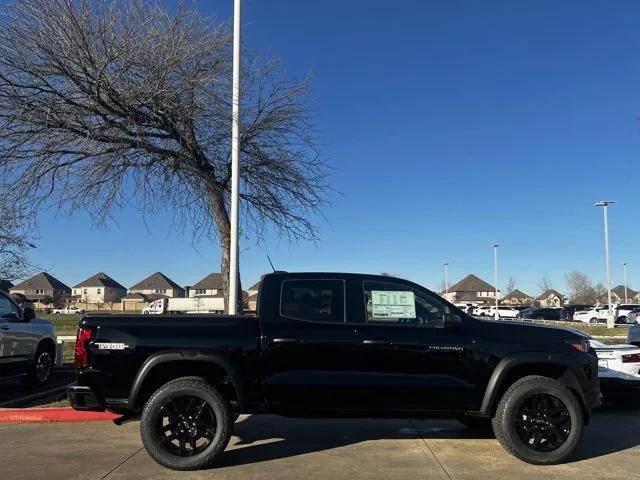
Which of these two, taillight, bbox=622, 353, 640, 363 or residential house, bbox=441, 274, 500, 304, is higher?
residential house, bbox=441, 274, 500, 304

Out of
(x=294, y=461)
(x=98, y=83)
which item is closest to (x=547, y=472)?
(x=294, y=461)

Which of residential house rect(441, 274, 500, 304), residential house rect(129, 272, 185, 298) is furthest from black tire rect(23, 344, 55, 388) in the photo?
residential house rect(441, 274, 500, 304)

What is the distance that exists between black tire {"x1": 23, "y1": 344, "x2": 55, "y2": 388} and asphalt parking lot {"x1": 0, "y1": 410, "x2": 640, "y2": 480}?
8.87ft

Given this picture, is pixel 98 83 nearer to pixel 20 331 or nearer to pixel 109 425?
pixel 20 331

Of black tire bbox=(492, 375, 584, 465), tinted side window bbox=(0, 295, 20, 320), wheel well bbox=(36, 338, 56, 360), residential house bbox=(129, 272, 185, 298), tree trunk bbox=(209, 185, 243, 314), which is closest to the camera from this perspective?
black tire bbox=(492, 375, 584, 465)

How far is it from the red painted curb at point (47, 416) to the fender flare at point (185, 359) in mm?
2768

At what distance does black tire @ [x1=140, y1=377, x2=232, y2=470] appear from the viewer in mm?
5988

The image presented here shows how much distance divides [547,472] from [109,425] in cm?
555

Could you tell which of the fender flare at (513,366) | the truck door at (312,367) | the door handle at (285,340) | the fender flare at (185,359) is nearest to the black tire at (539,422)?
the fender flare at (513,366)

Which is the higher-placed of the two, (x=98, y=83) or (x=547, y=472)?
(x=98, y=83)

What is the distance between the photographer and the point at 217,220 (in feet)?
41.3

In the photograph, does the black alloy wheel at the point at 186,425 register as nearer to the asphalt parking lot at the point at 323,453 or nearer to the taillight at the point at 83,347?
the asphalt parking lot at the point at 323,453

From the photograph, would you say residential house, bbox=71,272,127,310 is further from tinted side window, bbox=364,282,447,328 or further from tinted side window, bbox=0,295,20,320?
tinted side window, bbox=364,282,447,328

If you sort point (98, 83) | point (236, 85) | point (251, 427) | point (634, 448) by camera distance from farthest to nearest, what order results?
point (236, 85)
point (98, 83)
point (251, 427)
point (634, 448)
